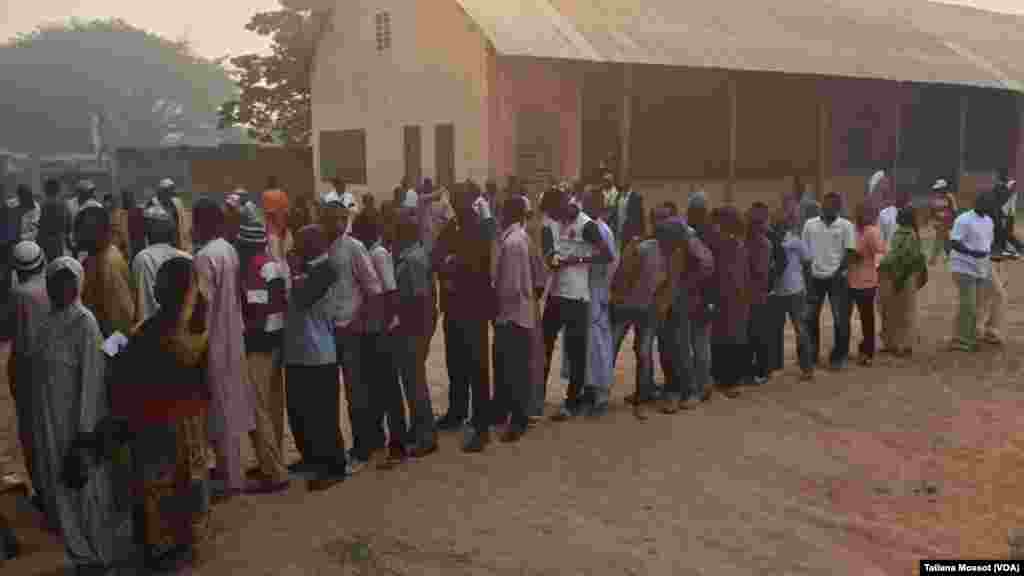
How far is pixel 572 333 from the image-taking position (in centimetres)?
648

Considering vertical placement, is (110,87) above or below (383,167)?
above

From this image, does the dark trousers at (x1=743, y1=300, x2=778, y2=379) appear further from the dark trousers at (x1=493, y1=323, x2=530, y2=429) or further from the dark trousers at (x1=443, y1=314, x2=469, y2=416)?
the dark trousers at (x1=443, y1=314, x2=469, y2=416)

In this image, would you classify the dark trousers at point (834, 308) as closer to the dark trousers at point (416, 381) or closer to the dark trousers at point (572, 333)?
the dark trousers at point (572, 333)

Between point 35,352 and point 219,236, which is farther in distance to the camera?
point 219,236

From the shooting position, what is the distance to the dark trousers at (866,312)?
814cm

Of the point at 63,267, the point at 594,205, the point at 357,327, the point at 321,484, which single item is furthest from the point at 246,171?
the point at 63,267

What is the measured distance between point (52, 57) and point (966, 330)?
5386 centimetres

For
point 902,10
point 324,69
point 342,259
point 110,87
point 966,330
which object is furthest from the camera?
point 110,87

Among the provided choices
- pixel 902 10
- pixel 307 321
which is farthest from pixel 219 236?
pixel 902 10

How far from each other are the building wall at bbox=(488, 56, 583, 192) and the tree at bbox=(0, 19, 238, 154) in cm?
2960

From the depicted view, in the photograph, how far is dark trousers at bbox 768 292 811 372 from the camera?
7.60 meters

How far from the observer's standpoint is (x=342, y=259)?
532 cm

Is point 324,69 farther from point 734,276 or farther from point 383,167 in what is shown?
point 734,276

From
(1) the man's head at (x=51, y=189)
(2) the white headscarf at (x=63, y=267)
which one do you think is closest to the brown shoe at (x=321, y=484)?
(2) the white headscarf at (x=63, y=267)
